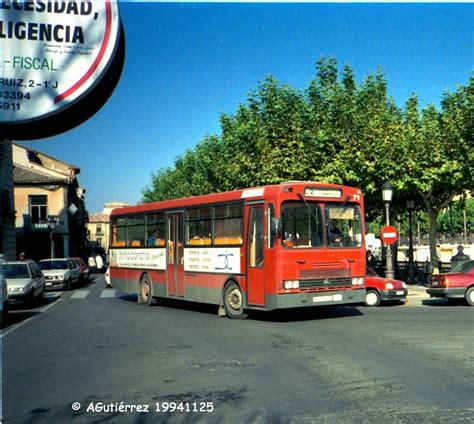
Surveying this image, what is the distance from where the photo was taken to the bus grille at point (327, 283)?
13.9 metres

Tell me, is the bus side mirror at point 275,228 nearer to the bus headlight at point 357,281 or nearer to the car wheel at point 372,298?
the bus headlight at point 357,281

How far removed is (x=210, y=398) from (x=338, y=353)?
347 cm

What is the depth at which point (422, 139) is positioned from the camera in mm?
26422

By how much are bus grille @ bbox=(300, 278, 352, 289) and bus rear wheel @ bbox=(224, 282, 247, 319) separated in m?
1.72

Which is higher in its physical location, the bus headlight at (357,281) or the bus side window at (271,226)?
the bus side window at (271,226)

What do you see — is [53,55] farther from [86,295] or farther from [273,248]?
[86,295]

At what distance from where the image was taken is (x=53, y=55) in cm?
180

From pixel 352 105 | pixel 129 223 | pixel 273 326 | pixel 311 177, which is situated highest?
pixel 352 105

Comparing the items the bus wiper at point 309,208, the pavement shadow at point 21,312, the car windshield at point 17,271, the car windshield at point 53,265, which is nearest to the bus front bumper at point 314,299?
the bus wiper at point 309,208

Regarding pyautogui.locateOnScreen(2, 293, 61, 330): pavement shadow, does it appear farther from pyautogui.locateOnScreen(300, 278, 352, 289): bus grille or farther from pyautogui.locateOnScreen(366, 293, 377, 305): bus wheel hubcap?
pyautogui.locateOnScreen(366, 293, 377, 305): bus wheel hubcap

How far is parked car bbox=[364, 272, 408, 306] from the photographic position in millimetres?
18250

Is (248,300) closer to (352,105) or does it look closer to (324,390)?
(324,390)

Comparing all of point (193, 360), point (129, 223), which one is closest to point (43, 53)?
point (193, 360)

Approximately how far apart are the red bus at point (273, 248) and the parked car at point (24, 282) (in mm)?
5636
